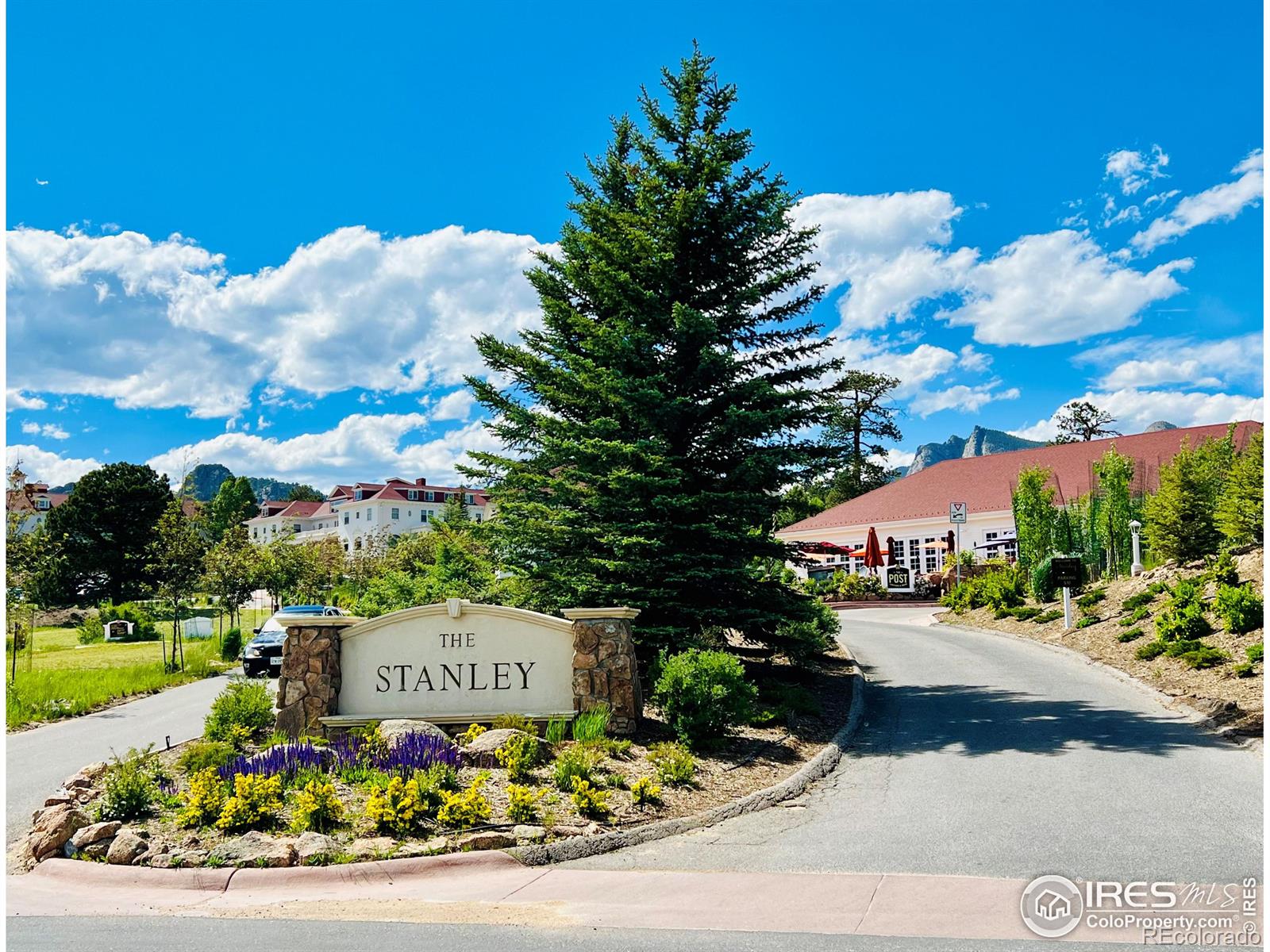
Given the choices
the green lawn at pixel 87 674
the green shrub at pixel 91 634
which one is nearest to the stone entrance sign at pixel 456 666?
the green lawn at pixel 87 674

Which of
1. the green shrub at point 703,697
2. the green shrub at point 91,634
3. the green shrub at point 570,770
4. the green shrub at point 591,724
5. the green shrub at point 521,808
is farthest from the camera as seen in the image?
the green shrub at point 91,634

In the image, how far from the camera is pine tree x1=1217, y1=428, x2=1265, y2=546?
2059cm

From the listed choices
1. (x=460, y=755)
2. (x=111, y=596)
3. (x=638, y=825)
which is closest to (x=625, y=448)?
(x=460, y=755)

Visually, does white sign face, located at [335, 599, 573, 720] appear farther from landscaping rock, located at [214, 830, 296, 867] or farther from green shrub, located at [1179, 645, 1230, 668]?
green shrub, located at [1179, 645, 1230, 668]

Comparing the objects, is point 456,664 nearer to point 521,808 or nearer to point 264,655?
point 521,808

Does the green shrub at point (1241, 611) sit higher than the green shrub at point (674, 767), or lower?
higher

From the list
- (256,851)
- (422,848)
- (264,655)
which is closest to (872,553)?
(264,655)

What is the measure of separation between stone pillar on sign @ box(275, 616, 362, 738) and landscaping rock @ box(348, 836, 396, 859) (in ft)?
11.7

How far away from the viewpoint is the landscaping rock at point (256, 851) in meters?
7.08

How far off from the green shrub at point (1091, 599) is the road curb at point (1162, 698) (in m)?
1.67

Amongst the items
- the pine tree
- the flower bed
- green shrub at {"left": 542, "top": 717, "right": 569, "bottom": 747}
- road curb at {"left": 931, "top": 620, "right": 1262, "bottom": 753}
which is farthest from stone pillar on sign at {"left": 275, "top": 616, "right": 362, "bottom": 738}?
the pine tree

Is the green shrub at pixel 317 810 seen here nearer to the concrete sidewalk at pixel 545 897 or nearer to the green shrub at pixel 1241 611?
the concrete sidewalk at pixel 545 897

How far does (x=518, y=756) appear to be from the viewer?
29.5ft

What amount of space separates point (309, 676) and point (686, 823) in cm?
516
